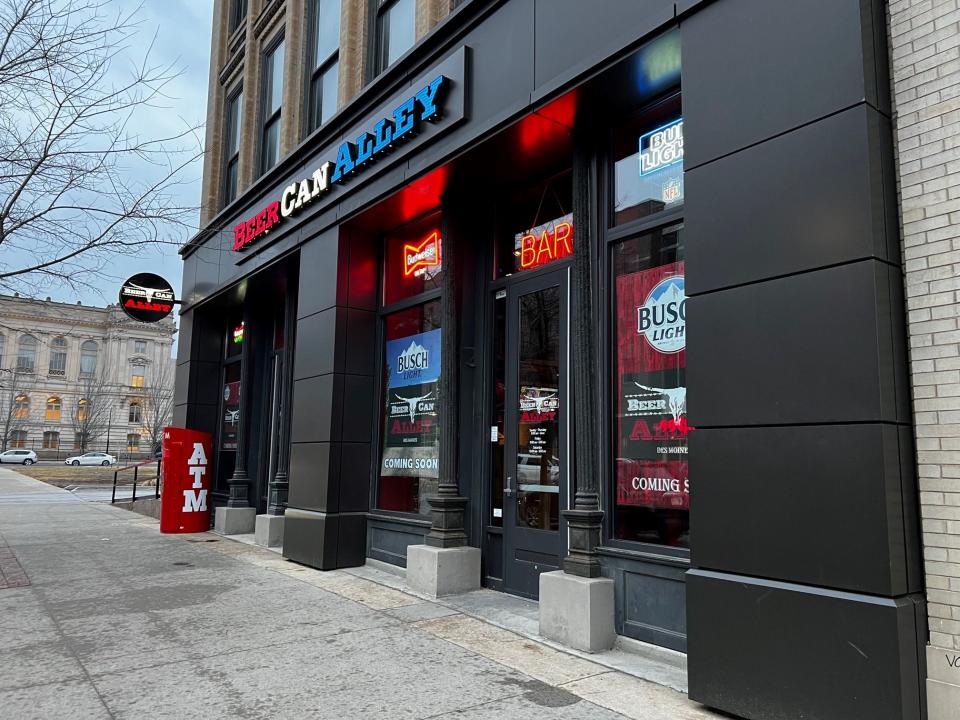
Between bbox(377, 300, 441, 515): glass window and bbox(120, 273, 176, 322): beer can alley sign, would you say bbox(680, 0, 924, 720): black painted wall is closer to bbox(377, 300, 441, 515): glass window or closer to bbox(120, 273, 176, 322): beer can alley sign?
bbox(377, 300, 441, 515): glass window

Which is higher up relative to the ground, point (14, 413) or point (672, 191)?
point (14, 413)

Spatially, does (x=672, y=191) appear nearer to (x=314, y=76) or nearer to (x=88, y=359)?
(x=314, y=76)

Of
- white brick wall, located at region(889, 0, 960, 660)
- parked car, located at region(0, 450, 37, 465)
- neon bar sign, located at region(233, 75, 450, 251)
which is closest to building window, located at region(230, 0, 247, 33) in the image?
neon bar sign, located at region(233, 75, 450, 251)

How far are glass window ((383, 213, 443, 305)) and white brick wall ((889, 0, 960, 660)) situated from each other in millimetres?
5294

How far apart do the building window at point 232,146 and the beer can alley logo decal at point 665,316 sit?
11.5 meters

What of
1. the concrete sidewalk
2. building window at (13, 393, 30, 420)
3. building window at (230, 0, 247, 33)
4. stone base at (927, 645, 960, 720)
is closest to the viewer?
stone base at (927, 645, 960, 720)

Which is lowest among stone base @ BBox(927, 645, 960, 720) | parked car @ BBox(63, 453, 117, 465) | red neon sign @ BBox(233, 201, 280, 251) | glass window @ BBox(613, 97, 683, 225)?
parked car @ BBox(63, 453, 117, 465)

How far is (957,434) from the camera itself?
3.49 metres

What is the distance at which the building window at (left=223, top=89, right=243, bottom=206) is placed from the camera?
14828 millimetres

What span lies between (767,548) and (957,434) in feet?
3.68

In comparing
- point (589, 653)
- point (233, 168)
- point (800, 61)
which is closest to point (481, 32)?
point (800, 61)

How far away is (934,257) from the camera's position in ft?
12.0

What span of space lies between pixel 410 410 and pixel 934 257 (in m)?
6.16

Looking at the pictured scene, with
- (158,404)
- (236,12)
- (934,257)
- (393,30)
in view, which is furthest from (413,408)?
(158,404)
